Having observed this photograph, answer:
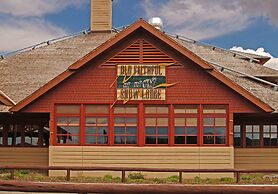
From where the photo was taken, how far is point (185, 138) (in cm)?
2439

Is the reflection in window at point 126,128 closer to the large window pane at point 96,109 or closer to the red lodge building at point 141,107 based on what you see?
the red lodge building at point 141,107

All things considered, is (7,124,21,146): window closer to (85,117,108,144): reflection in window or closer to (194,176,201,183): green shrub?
(85,117,108,144): reflection in window

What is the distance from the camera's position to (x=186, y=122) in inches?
955

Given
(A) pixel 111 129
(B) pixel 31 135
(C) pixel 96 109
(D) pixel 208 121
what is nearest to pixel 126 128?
(A) pixel 111 129

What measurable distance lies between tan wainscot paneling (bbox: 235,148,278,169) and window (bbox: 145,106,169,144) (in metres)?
3.79

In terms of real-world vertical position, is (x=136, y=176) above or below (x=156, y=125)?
below

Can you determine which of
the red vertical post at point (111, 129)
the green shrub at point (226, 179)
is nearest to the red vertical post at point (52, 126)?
the red vertical post at point (111, 129)

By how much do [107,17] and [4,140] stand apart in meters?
13.3

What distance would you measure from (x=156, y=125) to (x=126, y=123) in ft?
4.41

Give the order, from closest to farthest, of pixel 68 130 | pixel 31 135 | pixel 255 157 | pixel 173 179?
pixel 173 179, pixel 68 130, pixel 255 157, pixel 31 135

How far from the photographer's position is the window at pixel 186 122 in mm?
24266

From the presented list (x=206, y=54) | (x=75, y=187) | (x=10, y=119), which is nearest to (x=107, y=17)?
(x=206, y=54)

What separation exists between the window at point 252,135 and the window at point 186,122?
325 centimetres

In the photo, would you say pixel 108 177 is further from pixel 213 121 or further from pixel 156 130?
pixel 213 121
